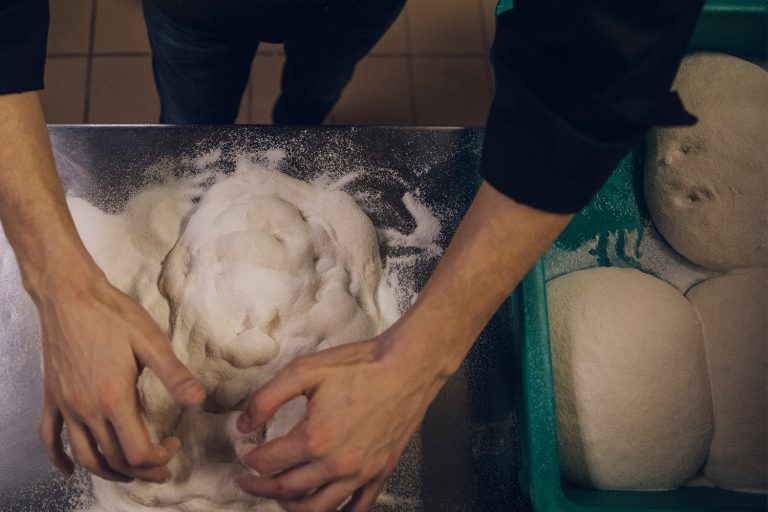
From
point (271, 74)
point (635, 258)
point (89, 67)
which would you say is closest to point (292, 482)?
point (635, 258)

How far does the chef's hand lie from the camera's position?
21.1 inches

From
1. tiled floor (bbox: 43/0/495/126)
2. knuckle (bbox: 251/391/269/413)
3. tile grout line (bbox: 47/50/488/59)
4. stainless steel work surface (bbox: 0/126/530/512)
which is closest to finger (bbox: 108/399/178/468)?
knuckle (bbox: 251/391/269/413)

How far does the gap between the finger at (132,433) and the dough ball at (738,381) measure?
682mm

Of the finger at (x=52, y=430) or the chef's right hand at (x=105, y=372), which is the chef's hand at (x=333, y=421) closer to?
the chef's right hand at (x=105, y=372)

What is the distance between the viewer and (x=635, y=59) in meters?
0.47

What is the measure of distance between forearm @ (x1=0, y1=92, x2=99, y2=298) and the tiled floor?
98 cm

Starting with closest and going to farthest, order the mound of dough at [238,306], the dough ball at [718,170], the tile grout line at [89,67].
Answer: the mound of dough at [238,306] → the dough ball at [718,170] → the tile grout line at [89,67]

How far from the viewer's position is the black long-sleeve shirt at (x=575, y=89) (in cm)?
47

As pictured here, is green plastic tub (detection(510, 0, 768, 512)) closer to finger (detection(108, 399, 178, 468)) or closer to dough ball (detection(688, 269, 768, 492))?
dough ball (detection(688, 269, 768, 492))

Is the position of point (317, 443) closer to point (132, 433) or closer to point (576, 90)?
point (132, 433)

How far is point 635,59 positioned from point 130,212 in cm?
66

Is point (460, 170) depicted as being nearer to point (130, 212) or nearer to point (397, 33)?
point (130, 212)

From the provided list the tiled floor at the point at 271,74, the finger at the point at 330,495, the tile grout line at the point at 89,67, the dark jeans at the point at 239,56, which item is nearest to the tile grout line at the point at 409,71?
the tiled floor at the point at 271,74

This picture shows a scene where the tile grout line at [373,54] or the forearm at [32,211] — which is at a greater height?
the forearm at [32,211]
